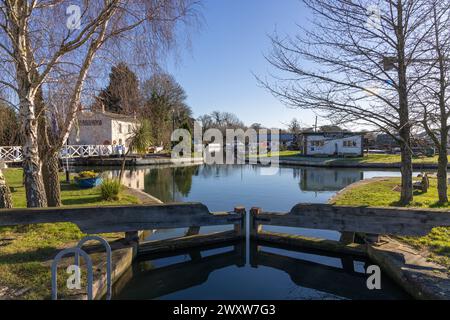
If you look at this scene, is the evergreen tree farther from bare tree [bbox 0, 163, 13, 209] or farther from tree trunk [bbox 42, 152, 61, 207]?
bare tree [bbox 0, 163, 13, 209]

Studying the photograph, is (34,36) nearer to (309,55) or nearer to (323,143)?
(309,55)

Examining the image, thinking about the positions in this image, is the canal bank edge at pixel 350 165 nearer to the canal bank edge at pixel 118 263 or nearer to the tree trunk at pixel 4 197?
the canal bank edge at pixel 118 263

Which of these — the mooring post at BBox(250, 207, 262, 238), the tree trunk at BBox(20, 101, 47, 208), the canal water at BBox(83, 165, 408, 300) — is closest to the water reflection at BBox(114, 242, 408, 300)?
the canal water at BBox(83, 165, 408, 300)

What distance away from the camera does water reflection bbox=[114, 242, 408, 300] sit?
4.73 meters

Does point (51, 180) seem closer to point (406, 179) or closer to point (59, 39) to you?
point (59, 39)

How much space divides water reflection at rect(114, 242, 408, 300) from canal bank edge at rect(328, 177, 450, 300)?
219mm

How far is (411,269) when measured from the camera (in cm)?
457

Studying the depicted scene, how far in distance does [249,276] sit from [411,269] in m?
2.45

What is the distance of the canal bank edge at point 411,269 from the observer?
12.9 feet

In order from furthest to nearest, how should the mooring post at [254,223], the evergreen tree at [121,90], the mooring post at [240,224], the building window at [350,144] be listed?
the building window at [350,144], the mooring post at [254,223], the mooring post at [240,224], the evergreen tree at [121,90]

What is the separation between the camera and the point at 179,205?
5.89 meters

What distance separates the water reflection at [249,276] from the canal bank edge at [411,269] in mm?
219

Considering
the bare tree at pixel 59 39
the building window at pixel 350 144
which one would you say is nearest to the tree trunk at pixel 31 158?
the bare tree at pixel 59 39

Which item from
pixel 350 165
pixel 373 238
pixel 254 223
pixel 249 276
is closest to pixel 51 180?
pixel 254 223
